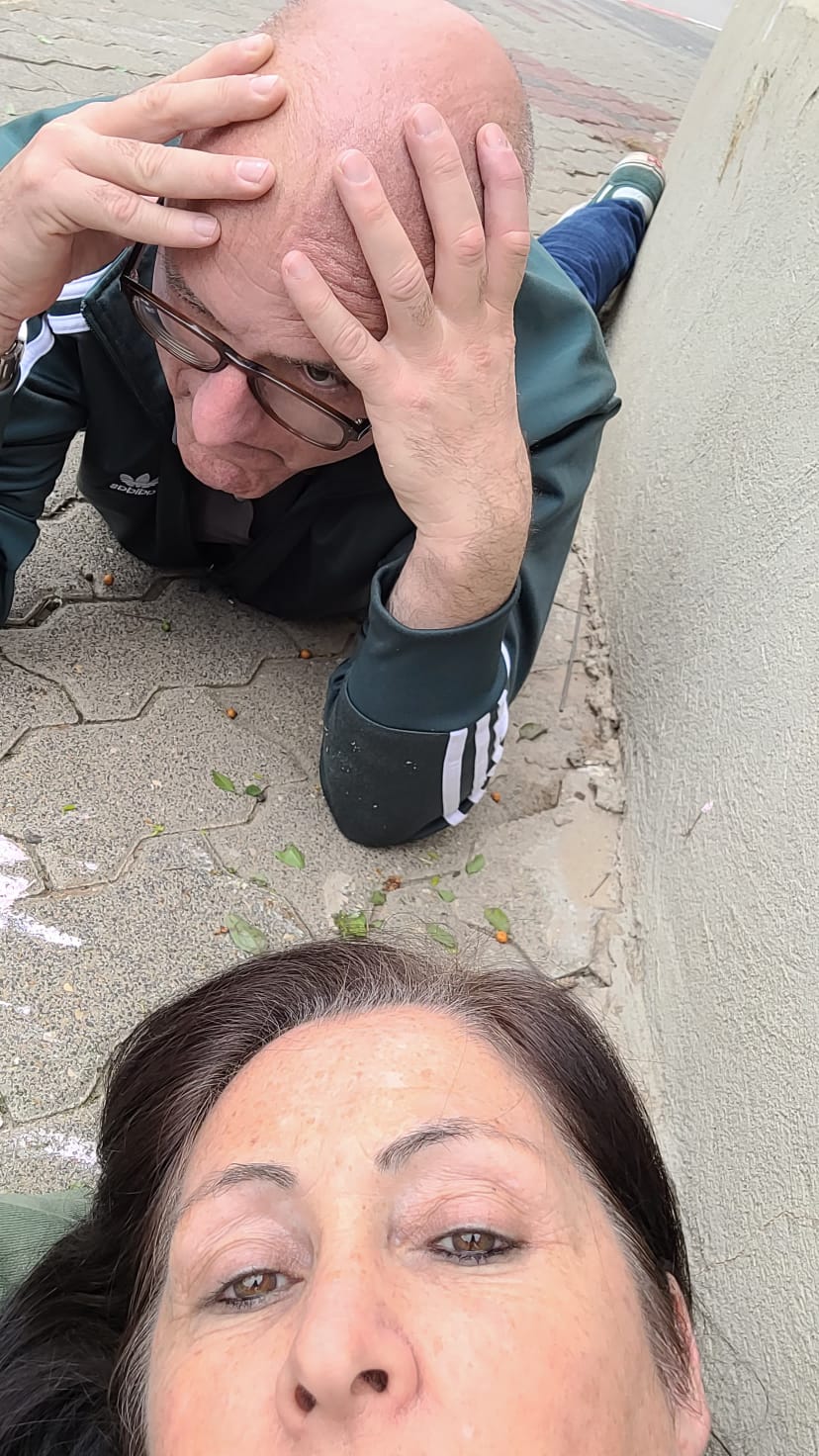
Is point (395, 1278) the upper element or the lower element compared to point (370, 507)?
upper

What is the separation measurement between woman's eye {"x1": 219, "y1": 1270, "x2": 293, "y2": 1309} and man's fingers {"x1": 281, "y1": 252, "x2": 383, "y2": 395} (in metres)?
1.40

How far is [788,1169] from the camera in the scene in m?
1.78

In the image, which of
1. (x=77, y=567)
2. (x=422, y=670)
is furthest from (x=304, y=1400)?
(x=77, y=567)

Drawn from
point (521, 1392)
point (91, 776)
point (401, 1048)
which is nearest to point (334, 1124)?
point (401, 1048)

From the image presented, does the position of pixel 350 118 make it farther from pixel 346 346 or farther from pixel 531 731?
pixel 531 731

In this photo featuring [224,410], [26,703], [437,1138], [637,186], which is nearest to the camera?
[437,1138]

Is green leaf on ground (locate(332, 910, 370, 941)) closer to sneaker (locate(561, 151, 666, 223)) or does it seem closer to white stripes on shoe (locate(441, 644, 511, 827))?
white stripes on shoe (locate(441, 644, 511, 827))

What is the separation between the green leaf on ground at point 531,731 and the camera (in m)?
3.32

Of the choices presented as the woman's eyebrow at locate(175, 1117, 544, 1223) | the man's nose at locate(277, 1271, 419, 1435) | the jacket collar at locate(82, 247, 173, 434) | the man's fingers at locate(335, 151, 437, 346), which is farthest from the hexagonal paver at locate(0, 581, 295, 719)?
the man's nose at locate(277, 1271, 419, 1435)

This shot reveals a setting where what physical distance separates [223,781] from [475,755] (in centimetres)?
74

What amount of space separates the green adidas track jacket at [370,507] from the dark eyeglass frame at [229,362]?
20cm

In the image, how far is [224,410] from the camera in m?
2.03

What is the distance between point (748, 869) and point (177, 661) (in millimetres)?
→ 1734

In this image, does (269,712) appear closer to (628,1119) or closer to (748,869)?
(748,869)
